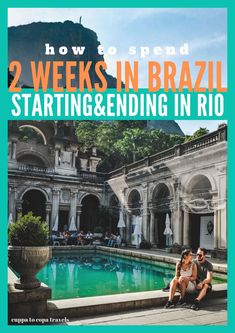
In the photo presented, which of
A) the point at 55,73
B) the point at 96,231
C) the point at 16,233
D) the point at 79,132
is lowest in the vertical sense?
the point at 96,231

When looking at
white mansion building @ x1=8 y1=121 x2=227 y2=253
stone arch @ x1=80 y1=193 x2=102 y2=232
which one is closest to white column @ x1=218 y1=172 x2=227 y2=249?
white mansion building @ x1=8 y1=121 x2=227 y2=253

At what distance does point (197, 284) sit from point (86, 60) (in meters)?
4.59

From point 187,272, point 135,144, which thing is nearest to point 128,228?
point 135,144

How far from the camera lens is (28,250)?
5492mm

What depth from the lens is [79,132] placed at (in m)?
49.6

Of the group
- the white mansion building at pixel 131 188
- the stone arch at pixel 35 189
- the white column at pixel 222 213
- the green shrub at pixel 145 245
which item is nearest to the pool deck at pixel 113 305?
the white column at pixel 222 213

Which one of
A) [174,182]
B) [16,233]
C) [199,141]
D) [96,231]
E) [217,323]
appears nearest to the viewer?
[217,323]

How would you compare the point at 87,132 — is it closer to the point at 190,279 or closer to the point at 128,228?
the point at 128,228

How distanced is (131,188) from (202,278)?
18674 mm

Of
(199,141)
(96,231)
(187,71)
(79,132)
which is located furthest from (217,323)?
(79,132)

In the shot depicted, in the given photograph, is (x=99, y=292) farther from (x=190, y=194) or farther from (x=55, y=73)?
(x=190, y=194)

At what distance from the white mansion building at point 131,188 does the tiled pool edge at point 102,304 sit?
10.8m

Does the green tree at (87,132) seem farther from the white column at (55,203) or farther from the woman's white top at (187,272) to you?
the woman's white top at (187,272)

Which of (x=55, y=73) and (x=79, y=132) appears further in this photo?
(x=79, y=132)
